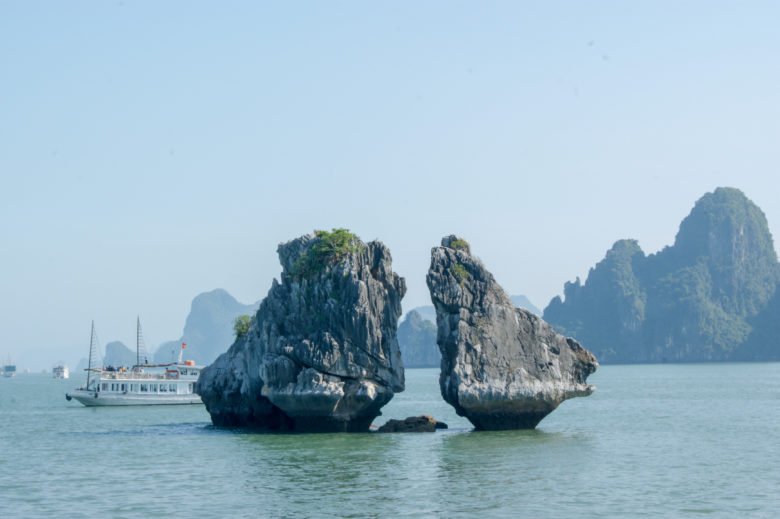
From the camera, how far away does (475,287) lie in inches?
1681

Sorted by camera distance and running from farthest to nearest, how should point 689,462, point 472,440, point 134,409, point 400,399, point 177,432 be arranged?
point 400,399, point 134,409, point 177,432, point 472,440, point 689,462

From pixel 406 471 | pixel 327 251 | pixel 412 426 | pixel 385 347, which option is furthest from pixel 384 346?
pixel 406 471

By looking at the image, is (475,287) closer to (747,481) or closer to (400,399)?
(747,481)

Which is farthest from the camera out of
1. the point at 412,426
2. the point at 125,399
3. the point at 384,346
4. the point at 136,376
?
the point at 136,376

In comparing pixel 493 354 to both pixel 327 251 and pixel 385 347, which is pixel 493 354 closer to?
pixel 385 347

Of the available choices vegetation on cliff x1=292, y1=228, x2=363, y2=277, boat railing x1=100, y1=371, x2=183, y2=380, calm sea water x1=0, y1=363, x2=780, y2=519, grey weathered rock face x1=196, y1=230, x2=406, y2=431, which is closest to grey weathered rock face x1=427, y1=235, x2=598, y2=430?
calm sea water x1=0, y1=363, x2=780, y2=519

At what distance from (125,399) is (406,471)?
48029 mm

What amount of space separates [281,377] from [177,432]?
8.65 meters

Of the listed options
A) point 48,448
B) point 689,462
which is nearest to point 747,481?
point 689,462

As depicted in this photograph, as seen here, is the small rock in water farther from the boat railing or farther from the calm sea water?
the boat railing

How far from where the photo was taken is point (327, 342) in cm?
4259

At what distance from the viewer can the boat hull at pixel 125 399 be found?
75125 millimetres

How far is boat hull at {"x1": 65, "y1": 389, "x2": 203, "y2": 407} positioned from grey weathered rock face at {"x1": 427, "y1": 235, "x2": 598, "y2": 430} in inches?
1521

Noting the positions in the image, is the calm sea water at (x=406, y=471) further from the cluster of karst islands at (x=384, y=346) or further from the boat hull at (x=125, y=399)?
the boat hull at (x=125, y=399)
